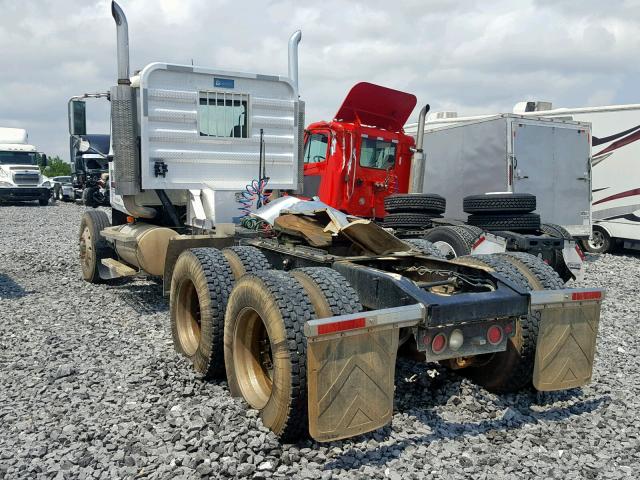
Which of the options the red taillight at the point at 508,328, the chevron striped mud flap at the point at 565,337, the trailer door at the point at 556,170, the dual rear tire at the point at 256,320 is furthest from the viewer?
the trailer door at the point at 556,170

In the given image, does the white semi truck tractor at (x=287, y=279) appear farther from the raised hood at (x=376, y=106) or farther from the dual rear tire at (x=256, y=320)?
the raised hood at (x=376, y=106)

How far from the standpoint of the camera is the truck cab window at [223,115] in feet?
24.1

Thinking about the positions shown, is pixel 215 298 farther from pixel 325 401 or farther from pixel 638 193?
pixel 638 193

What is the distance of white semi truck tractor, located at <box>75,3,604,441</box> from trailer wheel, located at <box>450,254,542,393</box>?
0.03 ft

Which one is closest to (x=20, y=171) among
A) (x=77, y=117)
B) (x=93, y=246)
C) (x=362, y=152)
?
(x=93, y=246)

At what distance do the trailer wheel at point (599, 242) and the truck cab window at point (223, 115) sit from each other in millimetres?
9730

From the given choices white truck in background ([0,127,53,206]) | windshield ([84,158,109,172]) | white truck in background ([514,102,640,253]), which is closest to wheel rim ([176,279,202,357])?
white truck in background ([514,102,640,253])

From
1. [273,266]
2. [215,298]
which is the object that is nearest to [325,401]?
[215,298]

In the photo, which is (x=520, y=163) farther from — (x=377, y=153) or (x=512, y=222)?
(x=512, y=222)

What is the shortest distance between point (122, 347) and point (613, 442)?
13.9 ft

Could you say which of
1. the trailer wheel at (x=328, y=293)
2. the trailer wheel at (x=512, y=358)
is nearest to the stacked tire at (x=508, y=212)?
the trailer wheel at (x=512, y=358)

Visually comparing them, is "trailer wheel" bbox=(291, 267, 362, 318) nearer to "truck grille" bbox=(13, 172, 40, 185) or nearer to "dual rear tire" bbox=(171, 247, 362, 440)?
"dual rear tire" bbox=(171, 247, 362, 440)

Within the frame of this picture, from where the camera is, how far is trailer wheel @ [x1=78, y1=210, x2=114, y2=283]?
8.83m

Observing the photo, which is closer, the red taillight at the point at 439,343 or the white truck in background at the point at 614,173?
the red taillight at the point at 439,343
